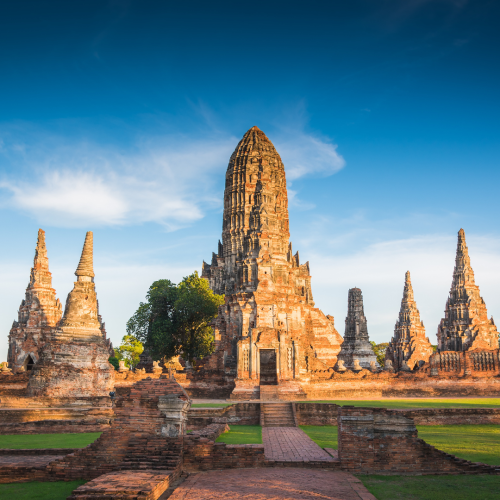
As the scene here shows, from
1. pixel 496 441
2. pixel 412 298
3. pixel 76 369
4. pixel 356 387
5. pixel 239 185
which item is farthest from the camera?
pixel 412 298

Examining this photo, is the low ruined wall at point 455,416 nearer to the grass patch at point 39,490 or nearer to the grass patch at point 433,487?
the grass patch at point 433,487

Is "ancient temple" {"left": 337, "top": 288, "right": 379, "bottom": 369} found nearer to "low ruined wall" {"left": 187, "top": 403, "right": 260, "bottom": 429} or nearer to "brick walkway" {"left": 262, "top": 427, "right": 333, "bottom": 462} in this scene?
"low ruined wall" {"left": 187, "top": 403, "right": 260, "bottom": 429}

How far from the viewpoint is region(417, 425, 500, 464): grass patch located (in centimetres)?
1289

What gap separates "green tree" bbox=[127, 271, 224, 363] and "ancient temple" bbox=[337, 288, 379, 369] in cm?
1191

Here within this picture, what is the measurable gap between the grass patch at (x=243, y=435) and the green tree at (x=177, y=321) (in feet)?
87.8

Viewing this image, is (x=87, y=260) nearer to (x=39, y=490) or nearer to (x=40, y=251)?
(x=39, y=490)

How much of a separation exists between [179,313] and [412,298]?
1364 inches

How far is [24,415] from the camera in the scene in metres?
20.3

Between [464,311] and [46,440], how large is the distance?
4791 centimetres

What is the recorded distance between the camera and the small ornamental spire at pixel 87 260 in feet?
91.3

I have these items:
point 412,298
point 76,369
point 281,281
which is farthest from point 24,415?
point 412,298

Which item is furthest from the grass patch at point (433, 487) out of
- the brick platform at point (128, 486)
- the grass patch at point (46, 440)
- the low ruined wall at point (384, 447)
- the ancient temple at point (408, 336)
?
Answer: the ancient temple at point (408, 336)

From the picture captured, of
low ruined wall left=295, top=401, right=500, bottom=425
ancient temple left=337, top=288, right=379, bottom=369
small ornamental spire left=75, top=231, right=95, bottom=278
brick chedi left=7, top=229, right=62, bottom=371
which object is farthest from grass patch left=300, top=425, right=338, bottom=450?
brick chedi left=7, top=229, right=62, bottom=371

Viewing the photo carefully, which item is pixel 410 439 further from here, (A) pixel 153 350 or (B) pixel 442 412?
(A) pixel 153 350
